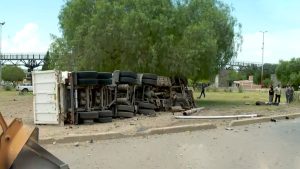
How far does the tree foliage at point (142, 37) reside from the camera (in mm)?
32812

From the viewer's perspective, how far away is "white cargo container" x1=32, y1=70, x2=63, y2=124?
19.3 metres

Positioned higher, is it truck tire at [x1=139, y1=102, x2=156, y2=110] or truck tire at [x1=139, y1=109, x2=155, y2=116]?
truck tire at [x1=139, y1=102, x2=156, y2=110]

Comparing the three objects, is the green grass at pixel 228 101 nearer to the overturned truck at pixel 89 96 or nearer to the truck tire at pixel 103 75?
the overturned truck at pixel 89 96

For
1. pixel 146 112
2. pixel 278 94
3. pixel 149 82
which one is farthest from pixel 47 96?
pixel 278 94

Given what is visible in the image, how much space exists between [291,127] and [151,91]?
867 cm

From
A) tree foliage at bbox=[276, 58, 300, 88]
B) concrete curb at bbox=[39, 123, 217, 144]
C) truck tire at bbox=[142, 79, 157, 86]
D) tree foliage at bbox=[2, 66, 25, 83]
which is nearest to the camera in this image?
concrete curb at bbox=[39, 123, 217, 144]

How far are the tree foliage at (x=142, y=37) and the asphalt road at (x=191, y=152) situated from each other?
16.7 meters

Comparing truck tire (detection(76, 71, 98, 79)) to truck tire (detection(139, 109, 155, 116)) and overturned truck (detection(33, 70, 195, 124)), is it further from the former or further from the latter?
truck tire (detection(139, 109, 155, 116))

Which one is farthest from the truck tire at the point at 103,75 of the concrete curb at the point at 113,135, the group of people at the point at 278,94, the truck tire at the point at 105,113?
the group of people at the point at 278,94

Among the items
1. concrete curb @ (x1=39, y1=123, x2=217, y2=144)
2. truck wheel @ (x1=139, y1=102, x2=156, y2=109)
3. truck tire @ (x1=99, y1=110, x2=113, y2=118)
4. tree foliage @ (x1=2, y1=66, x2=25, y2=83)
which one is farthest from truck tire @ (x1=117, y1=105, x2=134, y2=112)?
tree foliage @ (x1=2, y1=66, x2=25, y2=83)

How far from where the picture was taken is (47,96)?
19.6 m

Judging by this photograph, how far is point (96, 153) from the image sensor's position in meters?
12.3

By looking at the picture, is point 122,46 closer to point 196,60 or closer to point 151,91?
point 196,60

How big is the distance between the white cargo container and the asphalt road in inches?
203
